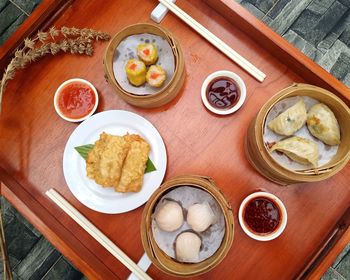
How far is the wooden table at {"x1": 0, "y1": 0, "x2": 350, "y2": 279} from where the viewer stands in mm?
2141

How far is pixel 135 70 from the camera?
6.92ft

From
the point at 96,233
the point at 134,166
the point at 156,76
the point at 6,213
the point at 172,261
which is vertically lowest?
the point at 6,213

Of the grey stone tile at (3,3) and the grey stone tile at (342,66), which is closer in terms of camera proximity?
the grey stone tile at (342,66)

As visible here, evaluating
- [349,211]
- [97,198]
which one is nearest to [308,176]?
[349,211]

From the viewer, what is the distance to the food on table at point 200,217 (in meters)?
2.00

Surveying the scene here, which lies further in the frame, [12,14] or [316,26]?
[12,14]

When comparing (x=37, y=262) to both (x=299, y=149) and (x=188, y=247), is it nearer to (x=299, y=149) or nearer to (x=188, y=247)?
(x=188, y=247)

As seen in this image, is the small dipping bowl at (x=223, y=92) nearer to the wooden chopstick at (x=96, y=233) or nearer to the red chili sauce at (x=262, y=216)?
the red chili sauce at (x=262, y=216)

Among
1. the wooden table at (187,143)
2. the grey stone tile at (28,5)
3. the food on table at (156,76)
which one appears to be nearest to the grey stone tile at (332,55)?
the wooden table at (187,143)

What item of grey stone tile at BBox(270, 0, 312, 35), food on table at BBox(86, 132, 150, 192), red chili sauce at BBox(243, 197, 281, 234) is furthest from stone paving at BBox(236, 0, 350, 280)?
food on table at BBox(86, 132, 150, 192)

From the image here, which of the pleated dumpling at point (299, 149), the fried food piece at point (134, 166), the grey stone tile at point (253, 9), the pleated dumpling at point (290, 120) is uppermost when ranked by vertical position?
the grey stone tile at point (253, 9)

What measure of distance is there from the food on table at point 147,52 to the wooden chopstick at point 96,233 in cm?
99

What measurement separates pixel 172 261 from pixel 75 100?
1.16 m

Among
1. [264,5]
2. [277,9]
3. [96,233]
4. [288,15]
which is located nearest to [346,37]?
[288,15]
